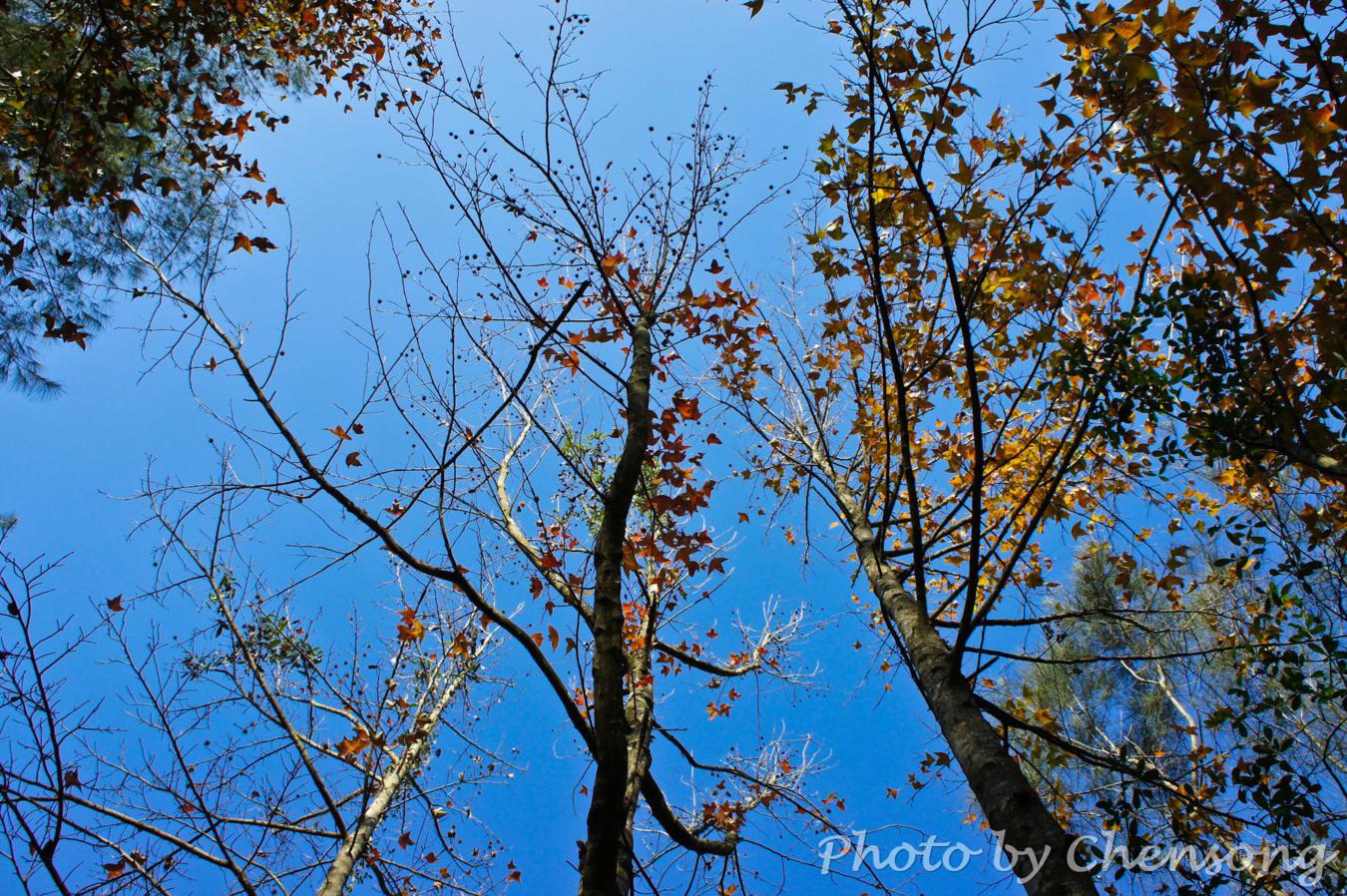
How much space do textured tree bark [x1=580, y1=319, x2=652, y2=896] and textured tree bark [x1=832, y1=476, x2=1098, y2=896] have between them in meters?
1.31

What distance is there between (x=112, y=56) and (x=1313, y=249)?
721 centimetres

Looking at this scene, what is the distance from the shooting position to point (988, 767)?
2617 millimetres

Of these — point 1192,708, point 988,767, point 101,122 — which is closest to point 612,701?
point 988,767

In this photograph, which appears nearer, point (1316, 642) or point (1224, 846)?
point (1316, 642)

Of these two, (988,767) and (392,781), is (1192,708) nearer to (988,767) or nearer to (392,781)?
(988,767)

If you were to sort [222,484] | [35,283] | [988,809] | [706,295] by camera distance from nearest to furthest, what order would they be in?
[988,809] → [222,484] → [706,295] → [35,283]

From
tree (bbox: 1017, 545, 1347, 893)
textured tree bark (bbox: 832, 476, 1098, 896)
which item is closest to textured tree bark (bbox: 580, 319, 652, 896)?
textured tree bark (bbox: 832, 476, 1098, 896)

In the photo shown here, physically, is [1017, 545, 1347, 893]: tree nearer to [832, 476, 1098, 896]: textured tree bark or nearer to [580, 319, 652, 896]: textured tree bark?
[832, 476, 1098, 896]: textured tree bark

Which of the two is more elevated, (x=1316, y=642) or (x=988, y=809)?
(x=1316, y=642)

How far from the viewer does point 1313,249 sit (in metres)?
3.64

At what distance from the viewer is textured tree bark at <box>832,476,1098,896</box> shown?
218 centimetres

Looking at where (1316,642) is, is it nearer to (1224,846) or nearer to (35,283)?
(1224,846)

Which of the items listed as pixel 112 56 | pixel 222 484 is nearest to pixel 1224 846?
pixel 222 484

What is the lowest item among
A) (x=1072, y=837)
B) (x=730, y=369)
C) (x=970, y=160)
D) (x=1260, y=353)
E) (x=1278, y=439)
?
(x=1072, y=837)
